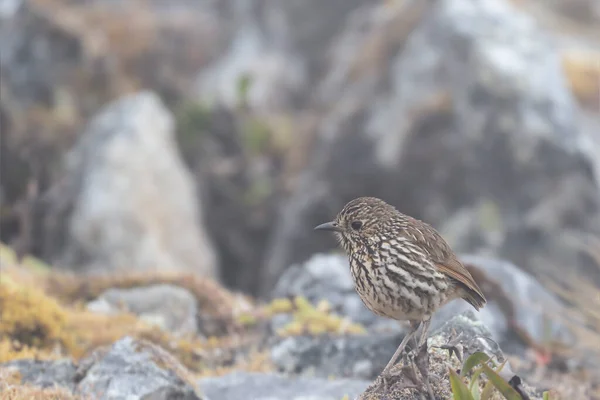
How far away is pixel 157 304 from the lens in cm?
998

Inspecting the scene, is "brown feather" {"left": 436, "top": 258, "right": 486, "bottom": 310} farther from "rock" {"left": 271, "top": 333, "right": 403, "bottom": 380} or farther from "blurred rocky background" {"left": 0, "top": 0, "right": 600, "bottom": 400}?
"rock" {"left": 271, "top": 333, "right": 403, "bottom": 380}

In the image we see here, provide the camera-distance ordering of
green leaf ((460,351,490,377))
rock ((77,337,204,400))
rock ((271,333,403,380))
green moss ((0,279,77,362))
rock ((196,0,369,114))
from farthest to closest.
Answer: rock ((196,0,369,114)) → rock ((271,333,403,380)) → green moss ((0,279,77,362)) → rock ((77,337,204,400)) → green leaf ((460,351,490,377))

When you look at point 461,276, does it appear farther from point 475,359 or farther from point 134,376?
point 134,376

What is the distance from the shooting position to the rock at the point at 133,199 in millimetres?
15492

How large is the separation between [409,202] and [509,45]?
14.2 feet

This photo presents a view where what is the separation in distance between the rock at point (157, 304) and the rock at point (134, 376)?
2.72 metres

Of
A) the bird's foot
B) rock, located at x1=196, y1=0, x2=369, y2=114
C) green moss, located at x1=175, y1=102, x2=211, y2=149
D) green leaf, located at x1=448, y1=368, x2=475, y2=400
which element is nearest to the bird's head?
the bird's foot

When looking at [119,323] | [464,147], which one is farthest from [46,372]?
[464,147]

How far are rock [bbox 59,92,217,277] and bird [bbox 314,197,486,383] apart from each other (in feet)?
30.8

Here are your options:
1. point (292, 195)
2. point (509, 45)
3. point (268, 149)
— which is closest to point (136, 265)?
point (292, 195)

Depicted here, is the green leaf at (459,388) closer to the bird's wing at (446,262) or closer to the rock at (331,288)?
the bird's wing at (446,262)

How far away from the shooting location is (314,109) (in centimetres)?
2245

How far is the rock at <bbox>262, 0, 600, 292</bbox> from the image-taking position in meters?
15.6

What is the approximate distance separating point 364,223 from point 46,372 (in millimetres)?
3049
